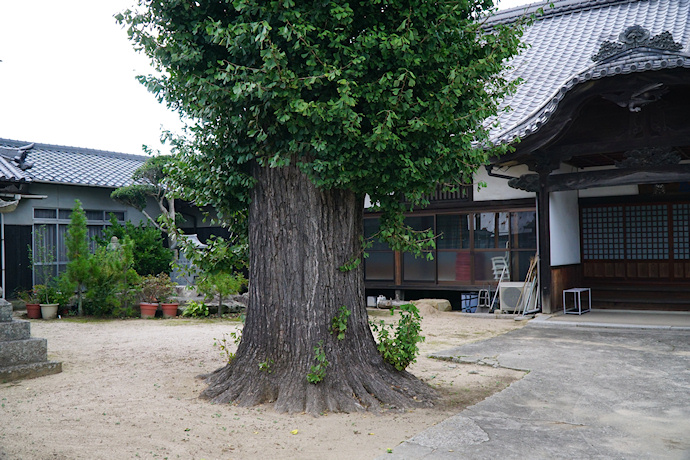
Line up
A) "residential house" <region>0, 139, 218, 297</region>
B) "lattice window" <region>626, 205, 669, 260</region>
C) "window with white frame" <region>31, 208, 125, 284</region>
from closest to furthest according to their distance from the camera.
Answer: "lattice window" <region>626, 205, 669, 260</region>, "residential house" <region>0, 139, 218, 297</region>, "window with white frame" <region>31, 208, 125, 284</region>

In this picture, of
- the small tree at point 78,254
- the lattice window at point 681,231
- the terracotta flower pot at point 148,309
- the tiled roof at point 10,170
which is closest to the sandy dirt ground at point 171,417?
the small tree at point 78,254

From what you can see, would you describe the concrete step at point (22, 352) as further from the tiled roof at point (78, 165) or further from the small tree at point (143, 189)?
the tiled roof at point (78, 165)

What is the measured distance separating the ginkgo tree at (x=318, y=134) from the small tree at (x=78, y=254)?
25.4 feet

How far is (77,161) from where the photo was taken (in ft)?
63.2

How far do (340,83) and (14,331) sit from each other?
4.85 m

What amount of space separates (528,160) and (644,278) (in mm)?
3990

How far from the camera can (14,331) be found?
6633 millimetres

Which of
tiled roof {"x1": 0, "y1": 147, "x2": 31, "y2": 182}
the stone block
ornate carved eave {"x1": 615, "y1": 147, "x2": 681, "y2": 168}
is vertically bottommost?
the stone block

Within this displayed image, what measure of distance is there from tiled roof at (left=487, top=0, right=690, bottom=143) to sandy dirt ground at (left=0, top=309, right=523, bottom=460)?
19.3 feet

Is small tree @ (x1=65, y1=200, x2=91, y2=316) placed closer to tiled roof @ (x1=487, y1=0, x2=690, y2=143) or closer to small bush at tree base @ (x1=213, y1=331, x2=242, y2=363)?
small bush at tree base @ (x1=213, y1=331, x2=242, y2=363)

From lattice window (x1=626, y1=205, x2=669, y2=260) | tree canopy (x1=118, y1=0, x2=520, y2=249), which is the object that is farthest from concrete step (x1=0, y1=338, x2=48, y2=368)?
lattice window (x1=626, y1=205, x2=669, y2=260)

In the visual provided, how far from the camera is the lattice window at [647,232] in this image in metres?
12.2

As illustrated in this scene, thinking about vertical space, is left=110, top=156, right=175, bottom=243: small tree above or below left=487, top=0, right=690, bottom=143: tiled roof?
below

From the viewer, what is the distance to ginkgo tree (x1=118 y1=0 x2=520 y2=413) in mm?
4742
